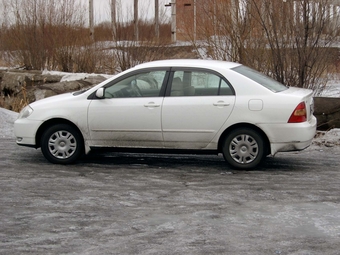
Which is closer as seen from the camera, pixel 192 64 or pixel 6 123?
pixel 192 64

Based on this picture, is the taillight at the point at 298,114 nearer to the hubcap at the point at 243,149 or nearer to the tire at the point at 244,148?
the tire at the point at 244,148

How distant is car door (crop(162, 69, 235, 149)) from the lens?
899 cm

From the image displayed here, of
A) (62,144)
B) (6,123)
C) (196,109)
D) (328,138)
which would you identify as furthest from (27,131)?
(328,138)

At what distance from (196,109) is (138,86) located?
97 cm

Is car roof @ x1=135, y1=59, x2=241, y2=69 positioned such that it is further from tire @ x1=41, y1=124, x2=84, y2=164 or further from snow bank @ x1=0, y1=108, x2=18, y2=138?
snow bank @ x1=0, y1=108, x2=18, y2=138

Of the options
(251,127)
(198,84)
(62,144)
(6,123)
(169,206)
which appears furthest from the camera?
(6,123)

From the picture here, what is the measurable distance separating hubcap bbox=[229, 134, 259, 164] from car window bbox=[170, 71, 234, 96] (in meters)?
0.65

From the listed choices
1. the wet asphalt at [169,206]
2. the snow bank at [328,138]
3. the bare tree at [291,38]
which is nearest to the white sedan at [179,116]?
Result: the wet asphalt at [169,206]

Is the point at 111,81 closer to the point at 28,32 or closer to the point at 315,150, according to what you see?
the point at 315,150

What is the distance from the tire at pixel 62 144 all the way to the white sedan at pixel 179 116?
1 cm

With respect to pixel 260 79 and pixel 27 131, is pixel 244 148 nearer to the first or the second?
pixel 260 79

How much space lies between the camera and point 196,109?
355 inches

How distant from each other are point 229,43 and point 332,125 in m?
4.17

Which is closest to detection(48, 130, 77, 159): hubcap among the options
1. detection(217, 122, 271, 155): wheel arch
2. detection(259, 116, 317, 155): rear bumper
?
detection(217, 122, 271, 155): wheel arch
